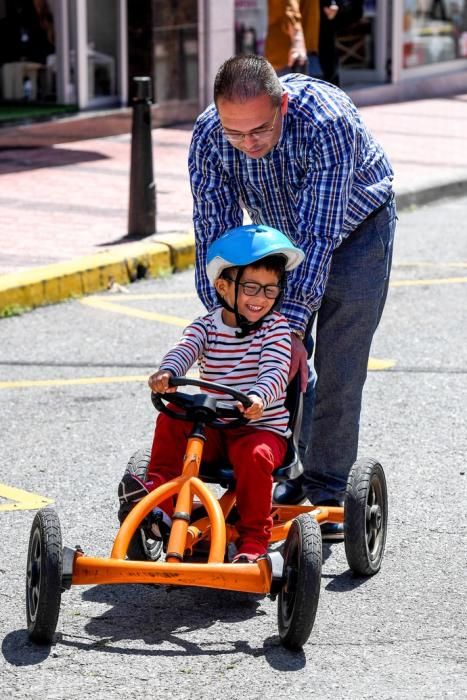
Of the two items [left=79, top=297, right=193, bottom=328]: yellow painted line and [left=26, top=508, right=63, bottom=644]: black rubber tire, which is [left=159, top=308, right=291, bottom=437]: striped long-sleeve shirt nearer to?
[left=26, top=508, right=63, bottom=644]: black rubber tire

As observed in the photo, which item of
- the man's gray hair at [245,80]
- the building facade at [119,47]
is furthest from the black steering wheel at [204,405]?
the building facade at [119,47]

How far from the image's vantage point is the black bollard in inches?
368

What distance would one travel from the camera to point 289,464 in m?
4.24

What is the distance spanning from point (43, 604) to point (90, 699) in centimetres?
30

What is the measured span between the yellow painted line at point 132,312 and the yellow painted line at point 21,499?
8.55 feet

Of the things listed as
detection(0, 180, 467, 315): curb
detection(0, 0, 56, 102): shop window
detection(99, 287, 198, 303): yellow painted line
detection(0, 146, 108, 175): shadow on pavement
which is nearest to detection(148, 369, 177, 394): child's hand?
detection(0, 180, 467, 315): curb

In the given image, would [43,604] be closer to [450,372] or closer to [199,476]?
[199,476]

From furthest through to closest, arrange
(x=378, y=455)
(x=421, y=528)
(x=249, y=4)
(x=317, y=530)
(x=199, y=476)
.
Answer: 1. (x=249, y=4)
2. (x=378, y=455)
3. (x=421, y=528)
4. (x=199, y=476)
5. (x=317, y=530)

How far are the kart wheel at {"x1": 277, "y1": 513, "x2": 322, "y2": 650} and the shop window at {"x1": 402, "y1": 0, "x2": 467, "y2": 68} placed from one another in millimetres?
14898

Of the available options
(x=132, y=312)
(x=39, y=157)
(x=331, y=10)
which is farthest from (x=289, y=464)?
(x=39, y=157)

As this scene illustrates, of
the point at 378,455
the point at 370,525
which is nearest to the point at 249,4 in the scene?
the point at 378,455

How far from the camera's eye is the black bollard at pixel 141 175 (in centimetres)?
935

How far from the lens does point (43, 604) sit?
3732 mm

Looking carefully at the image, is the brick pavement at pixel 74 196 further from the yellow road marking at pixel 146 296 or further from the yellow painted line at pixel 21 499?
the yellow painted line at pixel 21 499
